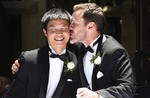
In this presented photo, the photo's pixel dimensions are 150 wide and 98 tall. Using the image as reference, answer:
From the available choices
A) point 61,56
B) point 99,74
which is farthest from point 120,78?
point 61,56

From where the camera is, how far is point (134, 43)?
273 inches

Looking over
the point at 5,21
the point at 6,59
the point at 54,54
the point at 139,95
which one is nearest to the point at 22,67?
the point at 54,54

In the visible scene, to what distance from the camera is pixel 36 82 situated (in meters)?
2.99

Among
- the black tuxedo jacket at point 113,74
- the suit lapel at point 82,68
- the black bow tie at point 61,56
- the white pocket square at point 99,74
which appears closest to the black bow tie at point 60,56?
the black bow tie at point 61,56

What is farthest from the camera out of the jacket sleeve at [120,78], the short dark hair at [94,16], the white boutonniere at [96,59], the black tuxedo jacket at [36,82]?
the black tuxedo jacket at [36,82]

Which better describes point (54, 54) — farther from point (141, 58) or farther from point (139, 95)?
point (141, 58)

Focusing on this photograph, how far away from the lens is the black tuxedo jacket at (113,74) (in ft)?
8.63

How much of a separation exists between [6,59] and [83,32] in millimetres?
2817

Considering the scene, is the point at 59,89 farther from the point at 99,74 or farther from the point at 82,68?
the point at 99,74

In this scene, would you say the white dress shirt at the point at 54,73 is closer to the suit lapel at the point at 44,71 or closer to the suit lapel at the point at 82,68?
the suit lapel at the point at 44,71

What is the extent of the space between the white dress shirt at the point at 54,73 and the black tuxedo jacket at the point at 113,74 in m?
0.24

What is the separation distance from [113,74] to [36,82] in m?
0.57

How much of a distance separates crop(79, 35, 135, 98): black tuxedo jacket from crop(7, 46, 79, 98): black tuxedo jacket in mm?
151

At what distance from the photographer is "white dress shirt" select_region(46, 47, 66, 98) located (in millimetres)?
3029
